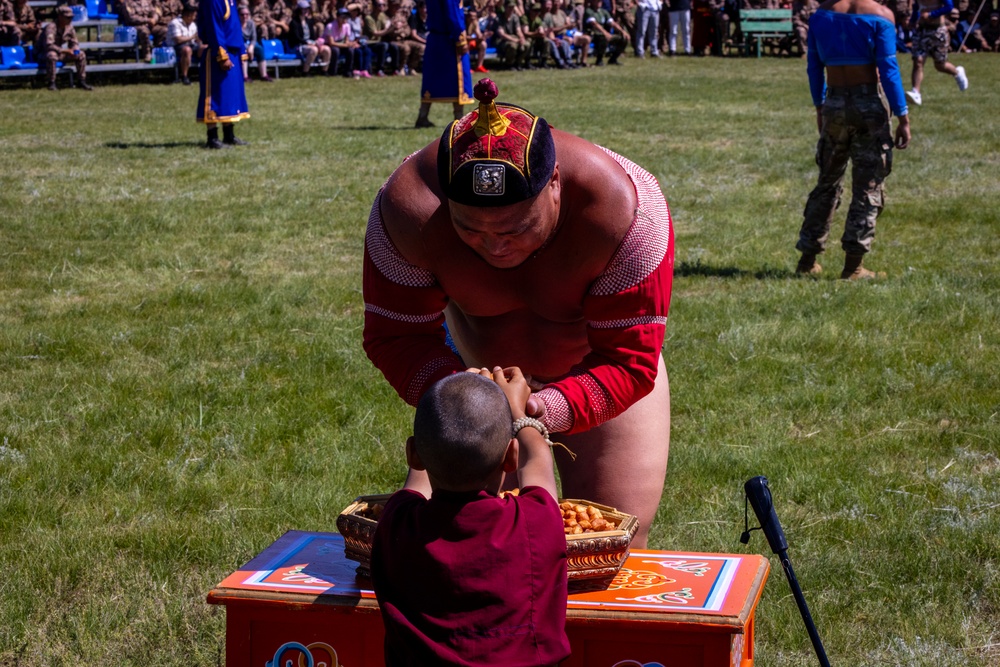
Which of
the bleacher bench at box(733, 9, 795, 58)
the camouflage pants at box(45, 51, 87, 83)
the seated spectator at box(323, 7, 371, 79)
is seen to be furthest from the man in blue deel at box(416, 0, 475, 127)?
the bleacher bench at box(733, 9, 795, 58)

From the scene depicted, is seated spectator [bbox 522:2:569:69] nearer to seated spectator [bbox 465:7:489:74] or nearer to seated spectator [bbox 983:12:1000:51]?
seated spectator [bbox 465:7:489:74]

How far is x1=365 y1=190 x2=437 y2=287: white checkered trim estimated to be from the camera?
10.0 feet

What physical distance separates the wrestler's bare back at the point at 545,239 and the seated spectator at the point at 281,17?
75.9 feet

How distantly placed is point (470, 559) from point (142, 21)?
2339cm

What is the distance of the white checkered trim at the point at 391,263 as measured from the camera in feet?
10.0

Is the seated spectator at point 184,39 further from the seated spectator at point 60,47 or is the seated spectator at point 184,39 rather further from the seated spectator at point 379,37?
Result: the seated spectator at point 379,37

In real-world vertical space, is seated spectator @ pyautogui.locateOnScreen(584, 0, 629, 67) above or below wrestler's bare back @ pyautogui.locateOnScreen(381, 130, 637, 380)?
above

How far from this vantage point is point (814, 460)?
4859 mm

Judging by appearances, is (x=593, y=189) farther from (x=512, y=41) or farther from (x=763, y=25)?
(x=763, y=25)

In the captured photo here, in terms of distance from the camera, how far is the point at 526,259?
3.02m

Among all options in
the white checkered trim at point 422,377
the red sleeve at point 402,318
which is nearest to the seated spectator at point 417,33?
the red sleeve at point 402,318

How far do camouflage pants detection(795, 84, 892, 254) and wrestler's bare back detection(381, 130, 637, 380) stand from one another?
4.88 m

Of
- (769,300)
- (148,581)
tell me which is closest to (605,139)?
(769,300)

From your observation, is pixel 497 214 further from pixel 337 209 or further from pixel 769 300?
pixel 337 209
